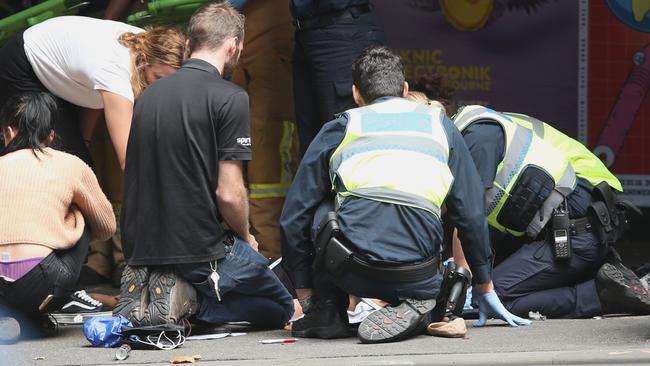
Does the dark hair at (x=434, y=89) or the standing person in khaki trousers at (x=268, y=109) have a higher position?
the dark hair at (x=434, y=89)

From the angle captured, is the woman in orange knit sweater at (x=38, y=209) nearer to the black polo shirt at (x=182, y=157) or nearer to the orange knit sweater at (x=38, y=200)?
the orange knit sweater at (x=38, y=200)

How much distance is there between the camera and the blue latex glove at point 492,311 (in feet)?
18.6

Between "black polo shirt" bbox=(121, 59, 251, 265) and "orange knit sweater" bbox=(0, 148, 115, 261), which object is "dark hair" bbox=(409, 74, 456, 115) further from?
"orange knit sweater" bbox=(0, 148, 115, 261)

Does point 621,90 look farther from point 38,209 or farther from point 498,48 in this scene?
point 38,209

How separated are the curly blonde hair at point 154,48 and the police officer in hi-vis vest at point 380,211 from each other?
805mm

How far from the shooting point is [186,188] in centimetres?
548

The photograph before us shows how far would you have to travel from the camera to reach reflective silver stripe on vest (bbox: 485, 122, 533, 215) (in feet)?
19.5

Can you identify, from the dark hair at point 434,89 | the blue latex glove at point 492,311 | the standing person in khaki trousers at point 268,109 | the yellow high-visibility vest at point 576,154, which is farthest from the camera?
the standing person in khaki trousers at point 268,109

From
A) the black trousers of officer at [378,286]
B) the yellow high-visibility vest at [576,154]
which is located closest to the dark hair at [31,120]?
the black trousers of officer at [378,286]

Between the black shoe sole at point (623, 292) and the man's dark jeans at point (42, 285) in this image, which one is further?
the black shoe sole at point (623, 292)

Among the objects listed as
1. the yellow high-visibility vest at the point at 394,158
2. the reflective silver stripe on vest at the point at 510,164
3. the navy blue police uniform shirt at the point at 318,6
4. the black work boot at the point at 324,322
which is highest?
the navy blue police uniform shirt at the point at 318,6

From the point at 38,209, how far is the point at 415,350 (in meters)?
1.70

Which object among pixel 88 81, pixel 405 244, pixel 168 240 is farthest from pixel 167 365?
pixel 88 81

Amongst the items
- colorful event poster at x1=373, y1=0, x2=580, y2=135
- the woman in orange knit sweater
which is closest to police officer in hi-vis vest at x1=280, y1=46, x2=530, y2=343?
the woman in orange knit sweater
